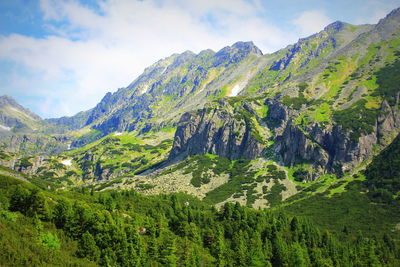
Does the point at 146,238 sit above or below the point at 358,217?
above

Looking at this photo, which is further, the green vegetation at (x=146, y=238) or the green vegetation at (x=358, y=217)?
the green vegetation at (x=358, y=217)

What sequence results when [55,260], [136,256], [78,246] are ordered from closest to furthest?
[55,260] < [78,246] < [136,256]

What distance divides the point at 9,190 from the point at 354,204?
18365cm

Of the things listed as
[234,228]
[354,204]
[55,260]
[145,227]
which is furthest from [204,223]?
[354,204]

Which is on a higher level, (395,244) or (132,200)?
(132,200)

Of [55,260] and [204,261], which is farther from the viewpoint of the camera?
[204,261]

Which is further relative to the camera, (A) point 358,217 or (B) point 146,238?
(A) point 358,217

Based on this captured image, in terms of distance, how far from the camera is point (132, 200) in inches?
6255

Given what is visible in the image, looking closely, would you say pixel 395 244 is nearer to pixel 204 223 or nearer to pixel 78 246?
pixel 204 223

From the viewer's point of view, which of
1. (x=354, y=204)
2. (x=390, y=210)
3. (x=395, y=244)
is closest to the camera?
(x=395, y=244)

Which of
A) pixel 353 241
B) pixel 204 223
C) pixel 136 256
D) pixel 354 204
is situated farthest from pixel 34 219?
pixel 354 204

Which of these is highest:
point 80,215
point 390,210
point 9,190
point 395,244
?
point 9,190

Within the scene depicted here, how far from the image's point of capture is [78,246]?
7256 cm

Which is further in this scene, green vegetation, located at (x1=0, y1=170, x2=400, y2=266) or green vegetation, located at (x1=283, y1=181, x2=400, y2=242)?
green vegetation, located at (x1=283, y1=181, x2=400, y2=242)
